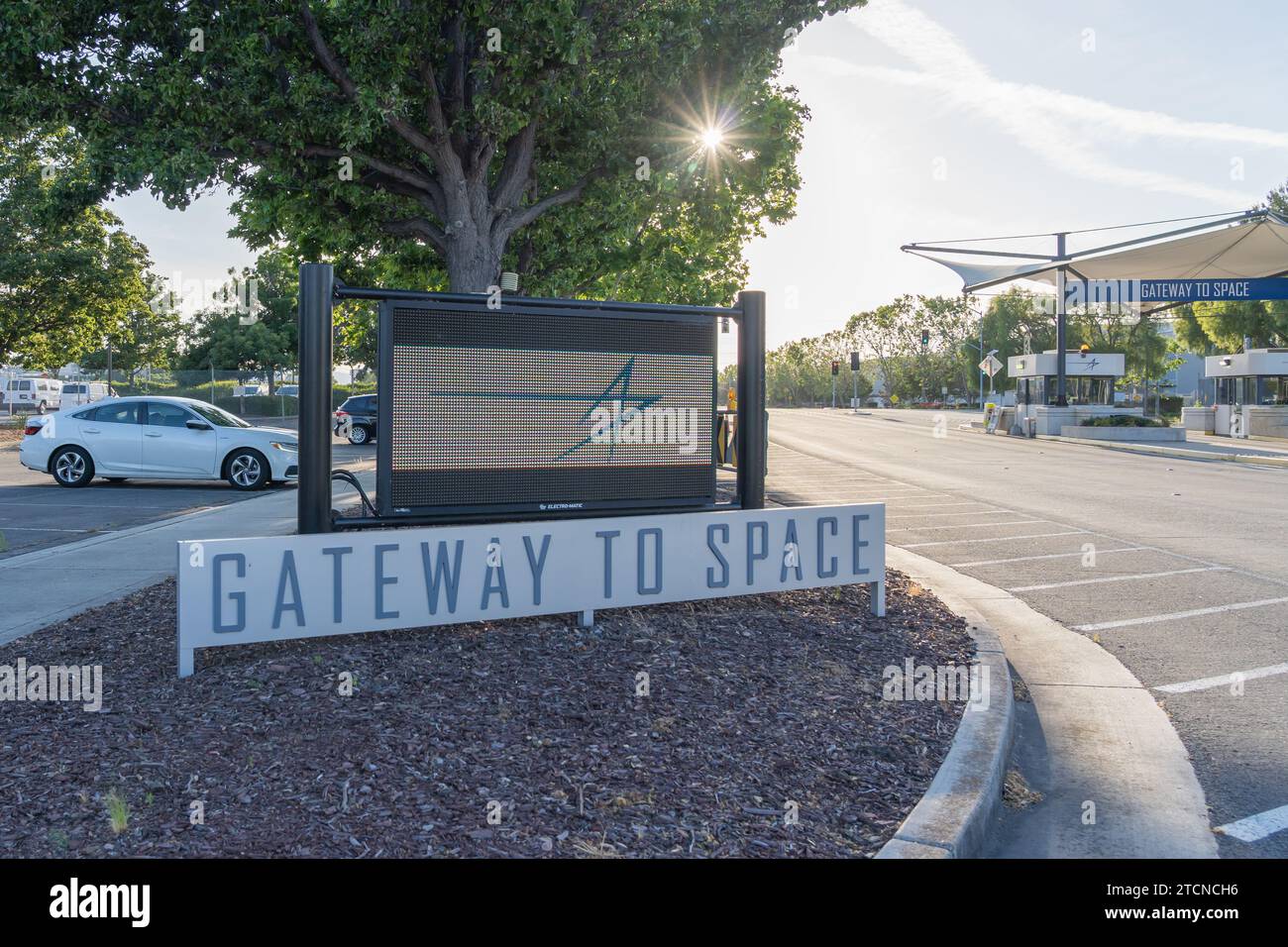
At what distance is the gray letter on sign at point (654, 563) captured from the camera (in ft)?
17.9

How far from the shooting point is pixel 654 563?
5504mm

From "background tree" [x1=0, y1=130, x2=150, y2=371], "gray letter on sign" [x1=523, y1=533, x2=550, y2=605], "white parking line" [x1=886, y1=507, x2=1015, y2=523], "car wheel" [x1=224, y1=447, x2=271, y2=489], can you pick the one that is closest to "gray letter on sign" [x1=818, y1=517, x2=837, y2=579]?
"gray letter on sign" [x1=523, y1=533, x2=550, y2=605]

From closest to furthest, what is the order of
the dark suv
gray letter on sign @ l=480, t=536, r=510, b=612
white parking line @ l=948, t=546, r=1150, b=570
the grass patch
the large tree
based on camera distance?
the grass patch → gray letter on sign @ l=480, t=536, r=510, b=612 → the large tree → white parking line @ l=948, t=546, r=1150, b=570 → the dark suv

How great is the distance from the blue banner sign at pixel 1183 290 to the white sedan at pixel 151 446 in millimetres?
32810

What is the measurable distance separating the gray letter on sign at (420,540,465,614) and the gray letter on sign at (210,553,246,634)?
32.5 inches

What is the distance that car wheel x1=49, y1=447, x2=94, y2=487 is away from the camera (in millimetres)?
15594

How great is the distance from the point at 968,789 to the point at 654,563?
2.24m

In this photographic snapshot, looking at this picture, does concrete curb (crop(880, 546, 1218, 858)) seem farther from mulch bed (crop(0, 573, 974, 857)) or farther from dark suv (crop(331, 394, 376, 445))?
dark suv (crop(331, 394, 376, 445))

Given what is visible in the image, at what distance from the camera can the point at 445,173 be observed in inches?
350

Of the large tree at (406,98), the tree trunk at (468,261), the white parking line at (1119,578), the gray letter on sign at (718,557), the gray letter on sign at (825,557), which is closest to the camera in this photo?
the gray letter on sign at (718,557)

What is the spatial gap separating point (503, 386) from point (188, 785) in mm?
2427

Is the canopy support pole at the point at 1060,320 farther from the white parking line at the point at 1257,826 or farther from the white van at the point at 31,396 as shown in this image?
the white van at the point at 31,396

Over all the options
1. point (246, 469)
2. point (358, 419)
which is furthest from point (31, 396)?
point (246, 469)

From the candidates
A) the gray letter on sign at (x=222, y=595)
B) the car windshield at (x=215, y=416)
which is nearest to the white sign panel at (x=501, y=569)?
the gray letter on sign at (x=222, y=595)
